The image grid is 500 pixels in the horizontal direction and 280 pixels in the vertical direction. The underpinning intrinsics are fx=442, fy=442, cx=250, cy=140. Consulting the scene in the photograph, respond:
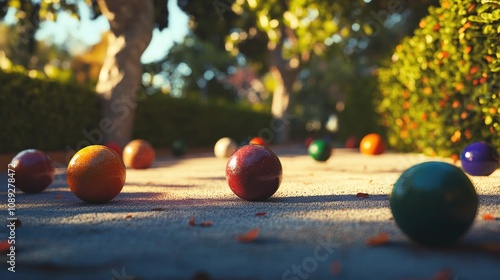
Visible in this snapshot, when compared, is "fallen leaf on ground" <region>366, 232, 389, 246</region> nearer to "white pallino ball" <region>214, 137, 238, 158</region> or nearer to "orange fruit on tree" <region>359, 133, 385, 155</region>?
"orange fruit on tree" <region>359, 133, 385, 155</region>

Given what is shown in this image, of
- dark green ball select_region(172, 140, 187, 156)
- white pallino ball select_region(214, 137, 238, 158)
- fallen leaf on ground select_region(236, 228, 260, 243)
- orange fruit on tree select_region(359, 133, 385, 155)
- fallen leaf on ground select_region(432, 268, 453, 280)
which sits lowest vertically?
dark green ball select_region(172, 140, 187, 156)

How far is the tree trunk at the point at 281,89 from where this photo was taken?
83.4 ft

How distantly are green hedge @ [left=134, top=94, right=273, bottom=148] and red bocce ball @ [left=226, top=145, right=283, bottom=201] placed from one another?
10.2 metres

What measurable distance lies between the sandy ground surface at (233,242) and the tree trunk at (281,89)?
20.4 metres

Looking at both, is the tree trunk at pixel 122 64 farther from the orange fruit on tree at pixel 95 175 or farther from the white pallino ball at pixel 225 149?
the orange fruit on tree at pixel 95 175

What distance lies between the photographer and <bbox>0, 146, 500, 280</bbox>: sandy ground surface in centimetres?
270

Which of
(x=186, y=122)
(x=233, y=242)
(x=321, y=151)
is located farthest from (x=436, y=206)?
(x=186, y=122)

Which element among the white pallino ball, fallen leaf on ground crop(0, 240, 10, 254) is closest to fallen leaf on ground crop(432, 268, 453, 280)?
fallen leaf on ground crop(0, 240, 10, 254)

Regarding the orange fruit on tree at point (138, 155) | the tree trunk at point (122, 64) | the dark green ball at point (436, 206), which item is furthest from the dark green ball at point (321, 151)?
the dark green ball at point (436, 206)

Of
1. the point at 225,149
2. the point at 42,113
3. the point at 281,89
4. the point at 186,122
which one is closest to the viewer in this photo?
the point at 42,113

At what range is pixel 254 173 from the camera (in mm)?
4977

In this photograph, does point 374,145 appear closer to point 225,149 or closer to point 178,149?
point 225,149

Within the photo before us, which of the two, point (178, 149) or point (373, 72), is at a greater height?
point (373, 72)

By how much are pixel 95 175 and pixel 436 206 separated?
12.0 ft
